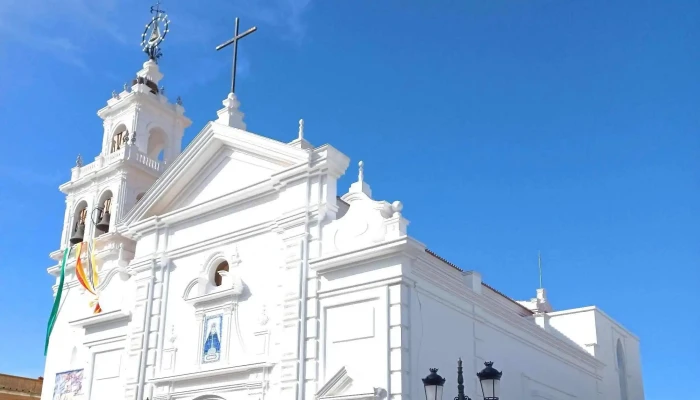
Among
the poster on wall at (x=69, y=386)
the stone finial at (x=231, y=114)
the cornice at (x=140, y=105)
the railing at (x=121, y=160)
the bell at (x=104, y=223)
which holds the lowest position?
the poster on wall at (x=69, y=386)

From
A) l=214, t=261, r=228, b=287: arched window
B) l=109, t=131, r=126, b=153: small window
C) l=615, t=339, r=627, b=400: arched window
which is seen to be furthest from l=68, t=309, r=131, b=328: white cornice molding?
l=615, t=339, r=627, b=400: arched window

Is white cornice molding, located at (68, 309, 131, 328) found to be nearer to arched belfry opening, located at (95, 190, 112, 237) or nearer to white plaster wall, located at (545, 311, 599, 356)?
arched belfry opening, located at (95, 190, 112, 237)

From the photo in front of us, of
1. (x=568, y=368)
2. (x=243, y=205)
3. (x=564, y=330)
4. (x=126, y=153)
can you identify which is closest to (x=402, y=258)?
(x=243, y=205)

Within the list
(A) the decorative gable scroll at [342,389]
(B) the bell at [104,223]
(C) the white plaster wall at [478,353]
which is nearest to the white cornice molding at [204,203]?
(B) the bell at [104,223]

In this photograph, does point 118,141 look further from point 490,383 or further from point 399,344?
point 490,383

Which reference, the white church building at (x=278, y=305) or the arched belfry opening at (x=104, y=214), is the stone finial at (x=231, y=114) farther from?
the arched belfry opening at (x=104, y=214)

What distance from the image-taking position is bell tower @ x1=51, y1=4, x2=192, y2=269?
27.6m

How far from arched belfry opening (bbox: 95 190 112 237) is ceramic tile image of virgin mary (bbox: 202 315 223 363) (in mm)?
9276

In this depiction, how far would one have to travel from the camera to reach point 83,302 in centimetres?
2634

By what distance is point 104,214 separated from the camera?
27922mm

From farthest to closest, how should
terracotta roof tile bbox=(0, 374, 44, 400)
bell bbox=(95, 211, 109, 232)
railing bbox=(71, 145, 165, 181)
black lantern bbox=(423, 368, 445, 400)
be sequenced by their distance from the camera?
terracotta roof tile bbox=(0, 374, 44, 400), railing bbox=(71, 145, 165, 181), bell bbox=(95, 211, 109, 232), black lantern bbox=(423, 368, 445, 400)

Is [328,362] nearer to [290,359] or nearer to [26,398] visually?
[290,359]

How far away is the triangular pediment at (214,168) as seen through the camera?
20297mm

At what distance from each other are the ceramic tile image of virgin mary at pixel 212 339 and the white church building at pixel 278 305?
0.04 meters
